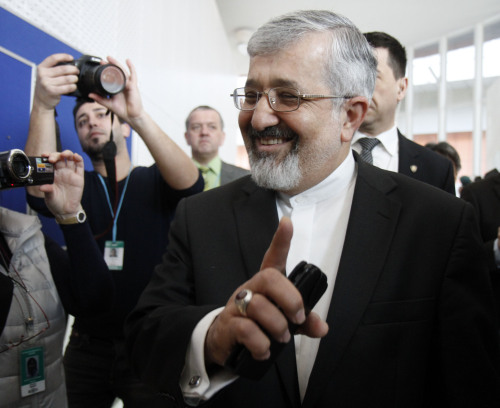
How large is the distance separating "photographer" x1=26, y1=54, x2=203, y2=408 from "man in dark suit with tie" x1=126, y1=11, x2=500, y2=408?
0.60 meters

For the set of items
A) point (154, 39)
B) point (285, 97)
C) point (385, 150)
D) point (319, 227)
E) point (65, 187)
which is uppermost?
point (154, 39)

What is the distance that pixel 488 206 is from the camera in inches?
73.8

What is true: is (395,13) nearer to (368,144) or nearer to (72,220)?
(368,144)

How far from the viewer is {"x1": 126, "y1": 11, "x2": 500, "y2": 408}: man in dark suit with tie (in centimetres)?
91

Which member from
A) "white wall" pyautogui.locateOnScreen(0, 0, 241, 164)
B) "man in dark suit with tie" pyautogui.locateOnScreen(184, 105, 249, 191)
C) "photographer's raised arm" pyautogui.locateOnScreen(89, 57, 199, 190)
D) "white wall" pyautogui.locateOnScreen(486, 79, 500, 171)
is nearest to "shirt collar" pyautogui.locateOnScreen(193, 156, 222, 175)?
"man in dark suit with tie" pyautogui.locateOnScreen(184, 105, 249, 191)

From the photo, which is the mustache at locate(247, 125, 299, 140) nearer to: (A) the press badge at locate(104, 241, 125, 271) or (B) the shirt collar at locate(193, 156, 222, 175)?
(A) the press badge at locate(104, 241, 125, 271)

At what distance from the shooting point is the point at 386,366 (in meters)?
0.93

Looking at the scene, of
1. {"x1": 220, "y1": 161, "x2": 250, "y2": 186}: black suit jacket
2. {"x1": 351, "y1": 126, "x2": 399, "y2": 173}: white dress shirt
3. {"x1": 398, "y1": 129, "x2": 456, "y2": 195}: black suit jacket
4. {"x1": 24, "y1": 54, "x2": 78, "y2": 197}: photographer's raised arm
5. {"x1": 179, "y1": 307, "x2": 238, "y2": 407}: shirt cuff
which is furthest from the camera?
{"x1": 220, "y1": 161, "x2": 250, "y2": 186}: black suit jacket

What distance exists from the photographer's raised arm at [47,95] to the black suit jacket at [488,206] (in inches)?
68.6

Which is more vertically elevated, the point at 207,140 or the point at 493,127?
the point at 493,127

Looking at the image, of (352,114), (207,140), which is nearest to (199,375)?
(352,114)

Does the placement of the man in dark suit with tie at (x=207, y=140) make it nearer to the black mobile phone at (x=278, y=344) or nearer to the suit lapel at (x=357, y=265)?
the suit lapel at (x=357, y=265)

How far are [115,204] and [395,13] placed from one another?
18.5ft

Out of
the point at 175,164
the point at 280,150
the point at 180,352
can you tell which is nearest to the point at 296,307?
the point at 180,352
